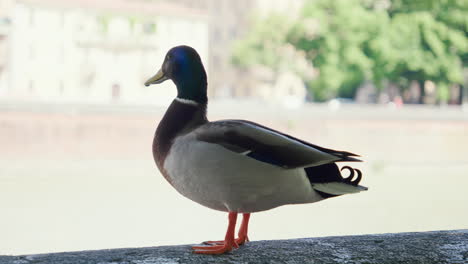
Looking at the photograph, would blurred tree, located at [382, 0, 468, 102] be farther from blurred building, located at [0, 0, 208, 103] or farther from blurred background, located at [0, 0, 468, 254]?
blurred building, located at [0, 0, 208, 103]

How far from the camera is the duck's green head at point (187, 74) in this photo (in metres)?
1.36

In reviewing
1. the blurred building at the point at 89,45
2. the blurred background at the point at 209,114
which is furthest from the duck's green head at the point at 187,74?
the blurred building at the point at 89,45

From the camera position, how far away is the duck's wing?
1244mm

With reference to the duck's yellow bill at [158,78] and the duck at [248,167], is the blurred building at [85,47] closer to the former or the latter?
the duck's yellow bill at [158,78]

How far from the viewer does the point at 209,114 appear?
19.0 metres

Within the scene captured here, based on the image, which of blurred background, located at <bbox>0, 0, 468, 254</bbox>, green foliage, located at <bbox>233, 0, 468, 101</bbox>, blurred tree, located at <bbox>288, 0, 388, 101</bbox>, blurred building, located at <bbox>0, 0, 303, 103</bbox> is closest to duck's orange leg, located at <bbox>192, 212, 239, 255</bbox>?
blurred background, located at <bbox>0, 0, 468, 254</bbox>

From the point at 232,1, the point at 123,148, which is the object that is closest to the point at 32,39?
the point at 123,148

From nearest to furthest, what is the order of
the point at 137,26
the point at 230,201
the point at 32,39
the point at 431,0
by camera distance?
the point at 230,201
the point at 431,0
the point at 32,39
the point at 137,26

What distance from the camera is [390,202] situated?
17.5 meters

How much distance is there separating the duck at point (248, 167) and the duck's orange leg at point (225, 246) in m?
0.05

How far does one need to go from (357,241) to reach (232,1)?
3508 centimetres

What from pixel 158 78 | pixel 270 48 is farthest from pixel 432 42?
pixel 158 78

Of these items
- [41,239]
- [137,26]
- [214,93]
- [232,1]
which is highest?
[232,1]

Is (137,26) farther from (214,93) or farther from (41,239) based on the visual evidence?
(41,239)
